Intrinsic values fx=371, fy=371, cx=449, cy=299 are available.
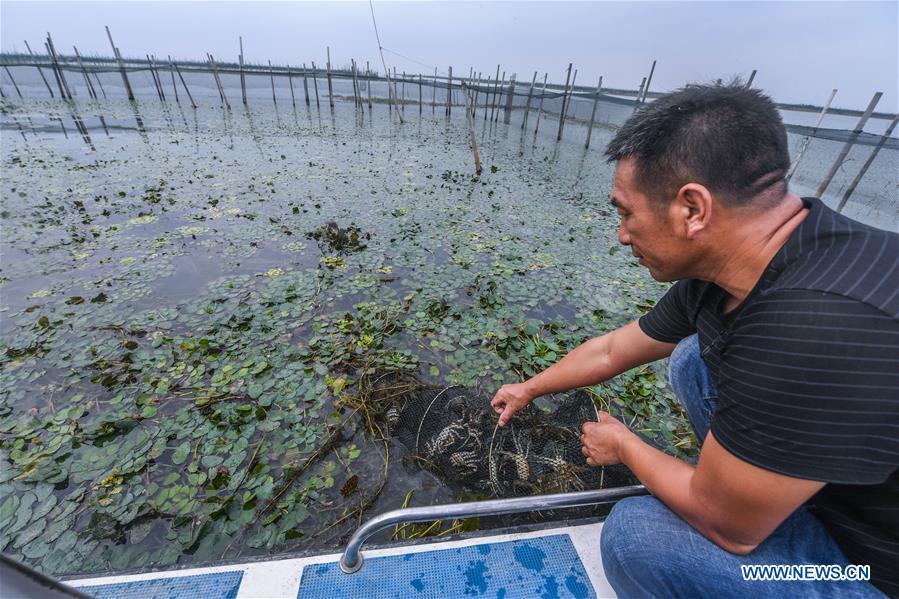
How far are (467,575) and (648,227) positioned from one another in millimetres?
1464

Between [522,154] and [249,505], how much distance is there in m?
13.7

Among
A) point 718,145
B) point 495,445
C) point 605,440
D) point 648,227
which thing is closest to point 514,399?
point 495,445

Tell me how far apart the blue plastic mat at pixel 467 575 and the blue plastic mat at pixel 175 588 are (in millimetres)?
286

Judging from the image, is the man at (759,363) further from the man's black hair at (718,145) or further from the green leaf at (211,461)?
the green leaf at (211,461)

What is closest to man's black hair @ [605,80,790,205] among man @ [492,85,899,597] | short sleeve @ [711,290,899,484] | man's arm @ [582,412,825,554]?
man @ [492,85,899,597]

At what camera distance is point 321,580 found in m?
1.46

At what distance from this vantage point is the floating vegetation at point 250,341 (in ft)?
7.16

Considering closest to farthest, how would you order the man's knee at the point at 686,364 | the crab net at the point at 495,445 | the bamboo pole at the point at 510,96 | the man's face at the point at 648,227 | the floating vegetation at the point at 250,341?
the man's face at the point at 648,227, the man's knee at the point at 686,364, the crab net at the point at 495,445, the floating vegetation at the point at 250,341, the bamboo pole at the point at 510,96

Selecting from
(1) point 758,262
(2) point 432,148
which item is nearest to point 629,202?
(1) point 758,262

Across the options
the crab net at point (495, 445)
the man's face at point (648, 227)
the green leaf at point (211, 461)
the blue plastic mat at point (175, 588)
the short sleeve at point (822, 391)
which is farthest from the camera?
the green leaf at point (211, 461)

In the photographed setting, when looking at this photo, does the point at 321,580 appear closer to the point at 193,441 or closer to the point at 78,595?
the point at 78,595

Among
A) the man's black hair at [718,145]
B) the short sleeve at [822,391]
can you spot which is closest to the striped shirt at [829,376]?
the short sleeve at [822,391]

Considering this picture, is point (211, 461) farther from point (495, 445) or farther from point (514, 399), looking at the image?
point (514, 399)

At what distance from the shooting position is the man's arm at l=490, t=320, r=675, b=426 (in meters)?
1.76
